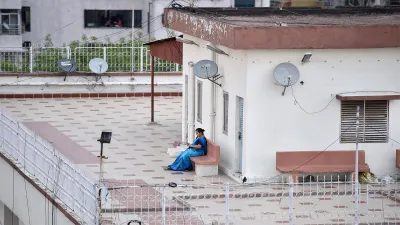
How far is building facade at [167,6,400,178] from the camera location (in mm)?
23766

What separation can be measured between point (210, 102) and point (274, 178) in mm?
2837

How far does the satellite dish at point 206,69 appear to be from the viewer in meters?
25.2

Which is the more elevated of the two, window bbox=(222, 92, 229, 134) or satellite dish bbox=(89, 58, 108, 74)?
satellite dish bbox=(89, 58, 108, 74)

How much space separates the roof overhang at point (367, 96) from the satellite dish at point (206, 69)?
8.69ft

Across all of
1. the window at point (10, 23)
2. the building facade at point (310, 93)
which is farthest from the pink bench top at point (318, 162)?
the window at point (10, 23)

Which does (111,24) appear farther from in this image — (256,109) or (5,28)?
Result: (256,109)

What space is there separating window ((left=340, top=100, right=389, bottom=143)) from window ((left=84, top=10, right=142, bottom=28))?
34.1 m

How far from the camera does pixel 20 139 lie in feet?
84.2

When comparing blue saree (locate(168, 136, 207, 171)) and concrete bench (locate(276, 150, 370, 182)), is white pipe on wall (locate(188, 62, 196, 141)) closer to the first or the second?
blue saree (locate(168, 136, 207, 171))

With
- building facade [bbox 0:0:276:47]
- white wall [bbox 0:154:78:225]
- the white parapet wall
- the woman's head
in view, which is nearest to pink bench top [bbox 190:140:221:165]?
the woman's head

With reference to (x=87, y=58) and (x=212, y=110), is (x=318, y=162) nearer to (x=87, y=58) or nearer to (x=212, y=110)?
(x=212, y=110)

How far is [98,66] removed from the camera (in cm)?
3588

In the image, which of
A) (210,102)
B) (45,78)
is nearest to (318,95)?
(210,102)

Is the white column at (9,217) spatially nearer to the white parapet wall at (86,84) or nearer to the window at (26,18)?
the white parapet wall at (86,84)
